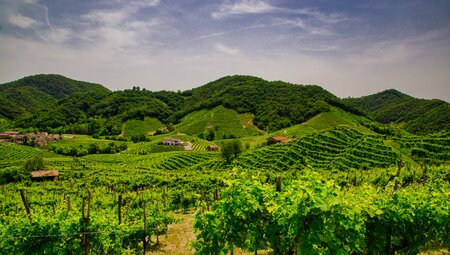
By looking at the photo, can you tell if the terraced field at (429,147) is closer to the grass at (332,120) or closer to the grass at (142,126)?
the grass at (332,120)

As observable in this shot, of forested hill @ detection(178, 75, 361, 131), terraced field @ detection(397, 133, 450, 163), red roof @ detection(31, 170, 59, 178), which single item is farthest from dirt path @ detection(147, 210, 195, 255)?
forested hill @ detection(178, 75, 361, 131)

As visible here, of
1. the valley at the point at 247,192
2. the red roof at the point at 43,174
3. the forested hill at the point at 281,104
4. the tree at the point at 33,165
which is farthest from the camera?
the forested hill at the point at 281,104

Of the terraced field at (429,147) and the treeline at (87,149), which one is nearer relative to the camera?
the terraced field at (429,147)

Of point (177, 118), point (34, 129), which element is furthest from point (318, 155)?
point (34, 129)

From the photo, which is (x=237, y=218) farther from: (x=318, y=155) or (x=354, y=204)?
(x=318, y=155)

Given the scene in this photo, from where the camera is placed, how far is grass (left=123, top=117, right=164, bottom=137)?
538 ft

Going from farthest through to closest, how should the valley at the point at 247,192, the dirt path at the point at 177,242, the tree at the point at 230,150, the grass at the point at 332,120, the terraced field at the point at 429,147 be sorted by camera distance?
the grass at the point at 332,120 → the tree at the point at 230,150 → the terraced field at the point at 429,147 → the dirt path at the point at 177,242 → the valley at the point at 247,192

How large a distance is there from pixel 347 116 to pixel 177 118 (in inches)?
4359

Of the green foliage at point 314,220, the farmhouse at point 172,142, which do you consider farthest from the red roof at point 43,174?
the green foliage at point 314,220

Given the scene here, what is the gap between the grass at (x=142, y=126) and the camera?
6462 inches

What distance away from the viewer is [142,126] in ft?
573

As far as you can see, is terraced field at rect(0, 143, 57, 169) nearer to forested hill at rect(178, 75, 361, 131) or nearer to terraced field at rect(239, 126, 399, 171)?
terraced field at rect(239, 126, 399, 171)

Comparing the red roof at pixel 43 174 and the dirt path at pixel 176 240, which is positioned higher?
the dirt path at pixel 176 240

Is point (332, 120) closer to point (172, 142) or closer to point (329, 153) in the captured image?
point (172, 142)
